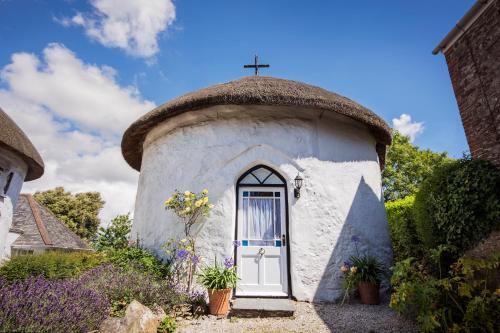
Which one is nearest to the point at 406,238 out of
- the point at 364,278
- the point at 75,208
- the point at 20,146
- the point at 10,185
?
the point at 364,278

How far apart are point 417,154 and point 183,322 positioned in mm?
19770

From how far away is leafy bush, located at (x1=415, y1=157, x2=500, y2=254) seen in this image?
3.87 meters

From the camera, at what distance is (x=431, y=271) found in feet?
14.9

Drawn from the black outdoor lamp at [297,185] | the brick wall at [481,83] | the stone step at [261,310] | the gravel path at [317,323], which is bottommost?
the gravel path at [317,323]

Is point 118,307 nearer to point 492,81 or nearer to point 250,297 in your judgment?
point 250,297

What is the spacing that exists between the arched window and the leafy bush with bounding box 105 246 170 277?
7.73 ft

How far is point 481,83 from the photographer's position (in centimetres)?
470

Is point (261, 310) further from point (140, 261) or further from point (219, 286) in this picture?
point (140, 261)

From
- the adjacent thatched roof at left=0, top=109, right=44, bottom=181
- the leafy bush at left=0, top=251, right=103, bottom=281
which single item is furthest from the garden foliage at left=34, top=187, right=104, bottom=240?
the leafy bush at left=0, top=251, right=103, bottom=281

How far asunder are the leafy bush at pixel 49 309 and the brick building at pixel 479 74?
5.82m

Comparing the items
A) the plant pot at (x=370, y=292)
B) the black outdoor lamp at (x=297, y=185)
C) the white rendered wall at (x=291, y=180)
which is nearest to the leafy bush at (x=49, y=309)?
the white rendered wall at (x=291, y=180)

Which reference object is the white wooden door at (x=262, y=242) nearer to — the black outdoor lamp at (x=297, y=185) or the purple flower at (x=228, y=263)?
the black outdoor lamp at (x=297, y=185)

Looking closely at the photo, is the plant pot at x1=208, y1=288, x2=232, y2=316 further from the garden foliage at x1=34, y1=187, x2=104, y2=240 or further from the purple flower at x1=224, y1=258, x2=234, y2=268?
the garden foliage at x1=34, y1=187, x2=104, y2=240

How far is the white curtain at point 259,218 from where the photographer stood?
6.00 meters
